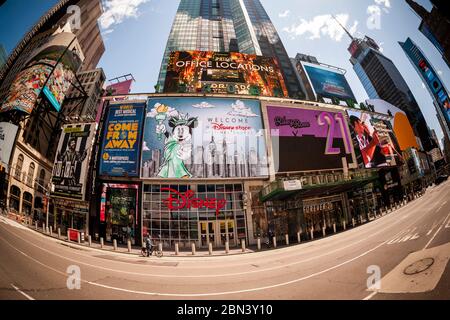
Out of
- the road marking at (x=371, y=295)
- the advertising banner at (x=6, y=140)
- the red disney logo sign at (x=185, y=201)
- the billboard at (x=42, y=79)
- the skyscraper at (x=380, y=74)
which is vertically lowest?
the road marking at (x=371, y=295)

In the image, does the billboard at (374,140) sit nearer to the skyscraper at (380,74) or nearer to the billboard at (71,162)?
the billboard at (71,162)

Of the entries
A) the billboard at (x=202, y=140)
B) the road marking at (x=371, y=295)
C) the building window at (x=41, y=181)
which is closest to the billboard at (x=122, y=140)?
the billboard at (x=202, y=140)

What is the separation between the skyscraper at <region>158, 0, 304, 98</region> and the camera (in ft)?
188

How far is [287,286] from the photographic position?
5645mm

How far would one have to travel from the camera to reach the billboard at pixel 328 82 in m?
33.9

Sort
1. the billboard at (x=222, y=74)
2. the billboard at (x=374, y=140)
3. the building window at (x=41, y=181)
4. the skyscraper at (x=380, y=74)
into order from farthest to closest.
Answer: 1. the skyscraper at (x=380, y=74)
2. the billboard at (x=374, y=140)
3. the billboard at (x=222, y=74)
4. the building window at (x=41, y=181)

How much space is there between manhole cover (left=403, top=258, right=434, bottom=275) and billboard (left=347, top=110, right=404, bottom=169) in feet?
87.5

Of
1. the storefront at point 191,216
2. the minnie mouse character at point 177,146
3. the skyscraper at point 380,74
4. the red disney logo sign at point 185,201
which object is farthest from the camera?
the skyscraper at point 380,74

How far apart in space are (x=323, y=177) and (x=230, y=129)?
468 inches

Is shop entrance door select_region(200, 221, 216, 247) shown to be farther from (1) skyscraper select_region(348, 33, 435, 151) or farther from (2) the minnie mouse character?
(1) skyscraper select_region(348, 33, 435, 151)

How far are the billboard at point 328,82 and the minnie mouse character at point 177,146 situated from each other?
26403mm

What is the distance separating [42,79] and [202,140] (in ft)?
49.1
